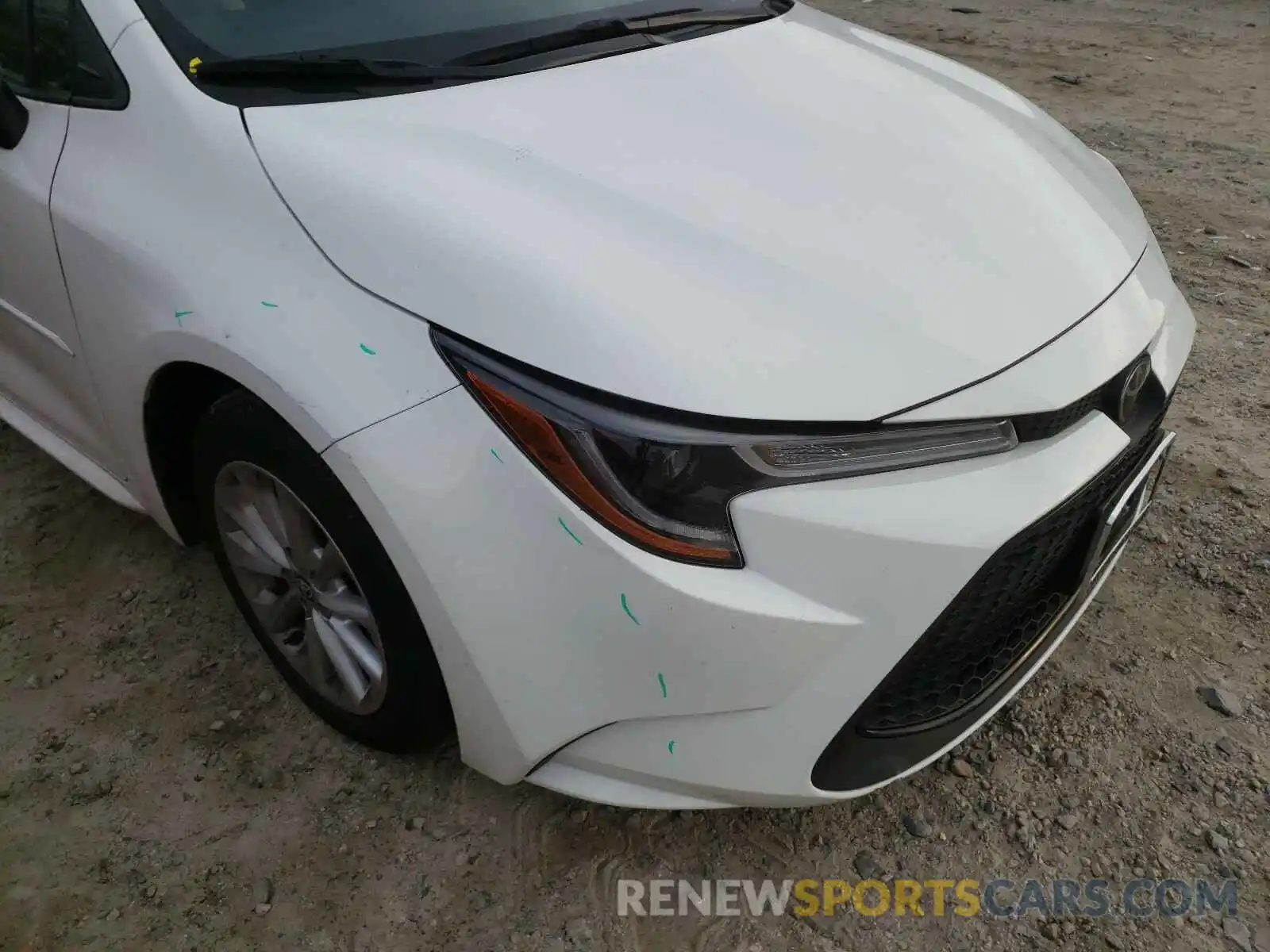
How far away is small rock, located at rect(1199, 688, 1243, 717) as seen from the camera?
1992mm

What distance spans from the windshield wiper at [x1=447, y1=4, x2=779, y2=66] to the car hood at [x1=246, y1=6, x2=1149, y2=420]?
91 millimetres

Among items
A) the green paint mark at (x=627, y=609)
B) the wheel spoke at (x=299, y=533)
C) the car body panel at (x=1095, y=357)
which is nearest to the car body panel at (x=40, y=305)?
the wheel spoke at (x=299, y=533)

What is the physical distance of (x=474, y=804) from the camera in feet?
5.89

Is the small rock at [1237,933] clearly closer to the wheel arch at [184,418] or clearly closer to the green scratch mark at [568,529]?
the green scratch mark at [568,529]

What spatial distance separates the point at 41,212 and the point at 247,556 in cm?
77

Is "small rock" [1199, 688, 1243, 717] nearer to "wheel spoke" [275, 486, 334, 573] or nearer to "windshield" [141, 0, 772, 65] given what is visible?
"wheel spoke" [275, 486, 334, 573]

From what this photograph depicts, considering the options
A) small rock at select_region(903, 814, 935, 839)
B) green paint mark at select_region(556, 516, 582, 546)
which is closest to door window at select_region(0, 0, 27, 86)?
green paint mark at select_region(556, 516, 582, 546)

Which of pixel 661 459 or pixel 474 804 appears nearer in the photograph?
pixel 661 459

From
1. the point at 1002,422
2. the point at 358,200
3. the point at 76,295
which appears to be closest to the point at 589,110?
the point at 358,200

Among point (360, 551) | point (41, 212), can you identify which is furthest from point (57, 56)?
point (360, 551)

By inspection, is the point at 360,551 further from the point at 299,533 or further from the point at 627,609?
the point at 627,609

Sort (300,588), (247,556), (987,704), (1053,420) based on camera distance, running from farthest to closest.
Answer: (247,556)
(300,588)
(987,704)
(1053,420)

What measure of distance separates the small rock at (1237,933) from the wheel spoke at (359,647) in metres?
1.56

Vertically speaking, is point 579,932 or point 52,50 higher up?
point 52,50
